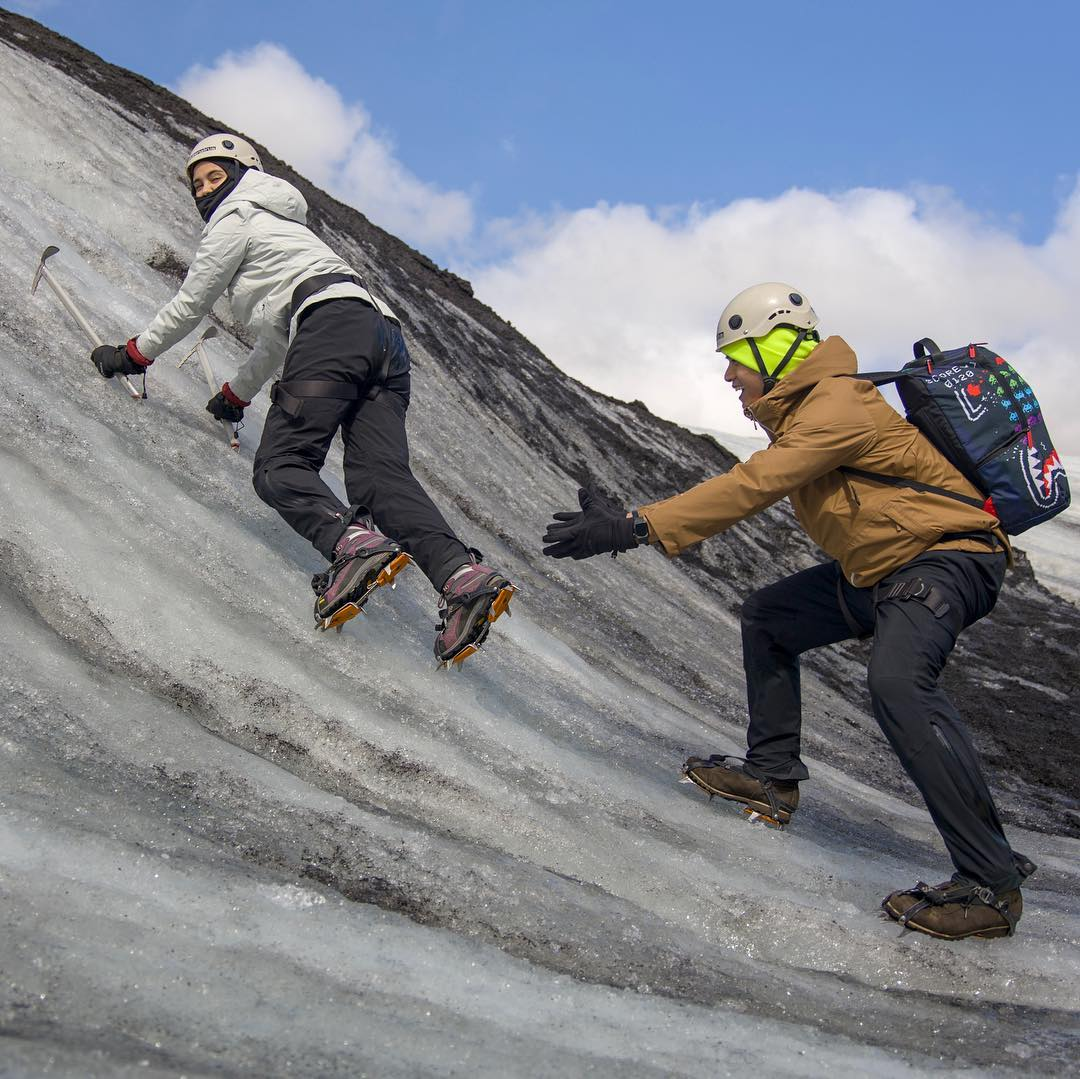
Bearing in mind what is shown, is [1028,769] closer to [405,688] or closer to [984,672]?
[984,672]

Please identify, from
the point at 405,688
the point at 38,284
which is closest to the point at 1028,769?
the point at 405,688

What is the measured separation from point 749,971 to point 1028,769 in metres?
6.51

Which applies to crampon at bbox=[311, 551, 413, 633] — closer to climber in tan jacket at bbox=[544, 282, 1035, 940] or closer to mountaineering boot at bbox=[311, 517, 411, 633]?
mountaineering boot at bbox=[311, 517, 411, 633]

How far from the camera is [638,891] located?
12.4ft

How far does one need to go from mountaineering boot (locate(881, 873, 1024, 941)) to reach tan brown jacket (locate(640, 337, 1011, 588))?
119 cm

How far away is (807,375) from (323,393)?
7.06ft

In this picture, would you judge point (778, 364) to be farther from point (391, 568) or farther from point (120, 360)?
point (120, 360)

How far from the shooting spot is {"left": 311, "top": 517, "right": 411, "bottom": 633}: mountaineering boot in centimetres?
450

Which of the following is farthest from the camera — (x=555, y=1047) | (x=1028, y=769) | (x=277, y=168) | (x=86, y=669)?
(x=277, y=168)

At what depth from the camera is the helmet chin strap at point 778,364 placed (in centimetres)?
440

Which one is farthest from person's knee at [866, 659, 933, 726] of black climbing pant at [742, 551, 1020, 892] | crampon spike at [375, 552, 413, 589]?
crampon spike at [375, 552, 413, 589]

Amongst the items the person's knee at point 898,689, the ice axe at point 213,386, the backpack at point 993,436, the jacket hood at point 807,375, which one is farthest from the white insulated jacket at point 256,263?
the person's knee at point 898,689

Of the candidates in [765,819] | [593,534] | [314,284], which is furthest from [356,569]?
[765,819]

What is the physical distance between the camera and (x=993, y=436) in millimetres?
4004
